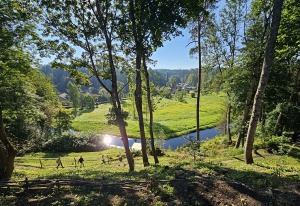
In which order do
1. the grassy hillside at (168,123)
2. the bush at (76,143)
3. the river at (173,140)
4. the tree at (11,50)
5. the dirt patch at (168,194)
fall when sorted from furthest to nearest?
the grassy hillside at (168,123)
the river at (173,140)
the bush at (76,143)
the tree at (11,50)
the dirt patch at (168,194)

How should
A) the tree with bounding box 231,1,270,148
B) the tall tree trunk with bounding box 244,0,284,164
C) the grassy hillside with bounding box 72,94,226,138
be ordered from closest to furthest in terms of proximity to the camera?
the tall tree trunk with bounding box 244,0,284,164, the tree with bounding box 231,1,270,148, the grassy hillside with bounding box 72,94,226,138

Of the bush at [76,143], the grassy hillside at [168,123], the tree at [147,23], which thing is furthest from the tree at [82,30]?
the grassy hillside at [168,123]

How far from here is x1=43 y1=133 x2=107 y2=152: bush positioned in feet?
117

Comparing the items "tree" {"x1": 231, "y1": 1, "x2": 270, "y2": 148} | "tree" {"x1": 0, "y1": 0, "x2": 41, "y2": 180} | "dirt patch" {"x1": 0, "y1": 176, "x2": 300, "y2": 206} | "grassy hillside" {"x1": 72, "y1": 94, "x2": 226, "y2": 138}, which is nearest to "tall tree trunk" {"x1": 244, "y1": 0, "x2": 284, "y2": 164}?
"dirt patch" {"x1": 0, "y1": 176, "x2": 300, "y2": 206}

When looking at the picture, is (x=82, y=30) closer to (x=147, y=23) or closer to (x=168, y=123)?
(x=147, y=23)

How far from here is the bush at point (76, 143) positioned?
1398 inches

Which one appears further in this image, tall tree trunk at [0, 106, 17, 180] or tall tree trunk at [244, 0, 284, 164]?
tall tree trunk at [0, 106, 17, 180]

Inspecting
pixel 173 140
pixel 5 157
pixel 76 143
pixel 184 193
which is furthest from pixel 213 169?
pixel 173 140

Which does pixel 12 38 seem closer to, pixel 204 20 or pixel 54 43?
pixel 54 43

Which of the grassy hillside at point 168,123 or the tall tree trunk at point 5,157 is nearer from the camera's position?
the tall tree trunk at point 5,157

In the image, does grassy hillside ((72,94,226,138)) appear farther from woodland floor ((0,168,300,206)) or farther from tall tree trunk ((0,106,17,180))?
woodland floor ((0,168,300,206))

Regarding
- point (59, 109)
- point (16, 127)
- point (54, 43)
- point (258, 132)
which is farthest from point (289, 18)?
point (59, 109)

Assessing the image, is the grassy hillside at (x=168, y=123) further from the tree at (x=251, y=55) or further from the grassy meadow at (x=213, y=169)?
the grassy meadow at (x=213, y=169)

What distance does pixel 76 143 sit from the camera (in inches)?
1444
